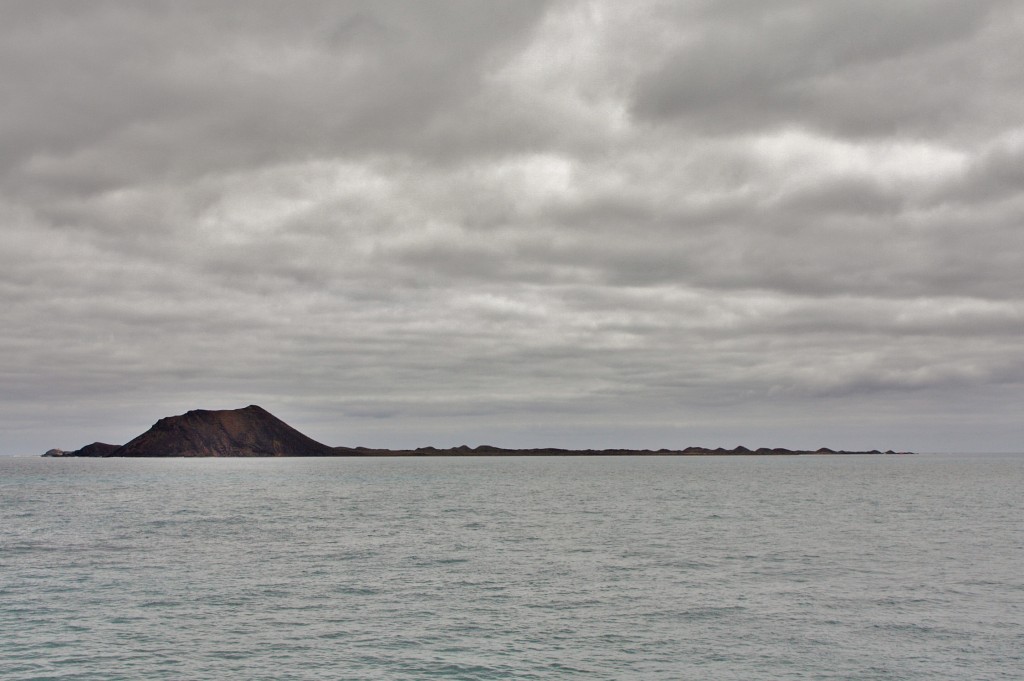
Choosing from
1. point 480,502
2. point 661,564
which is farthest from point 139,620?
point 480,502

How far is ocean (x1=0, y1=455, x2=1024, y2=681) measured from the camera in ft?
113

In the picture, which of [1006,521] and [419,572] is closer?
[419,572]

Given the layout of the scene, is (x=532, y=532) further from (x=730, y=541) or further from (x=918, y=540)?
(x=918, y=540)

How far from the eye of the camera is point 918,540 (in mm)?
75750

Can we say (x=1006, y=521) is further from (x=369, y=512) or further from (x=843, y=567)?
(x=369, y=512)

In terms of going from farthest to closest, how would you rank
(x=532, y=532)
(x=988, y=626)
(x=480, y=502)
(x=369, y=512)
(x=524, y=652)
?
1. (x=480, y=502)
2. (x=369, y=512)
3. (x=532, y=532)
4. (x=988, y=626)
5. (x=524, y=652)

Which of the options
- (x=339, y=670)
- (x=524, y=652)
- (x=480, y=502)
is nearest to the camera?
(x=339, y=670)

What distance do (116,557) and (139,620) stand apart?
1001 inches

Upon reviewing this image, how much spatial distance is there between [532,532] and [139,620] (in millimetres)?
47167

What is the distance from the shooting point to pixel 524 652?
36.1 metres

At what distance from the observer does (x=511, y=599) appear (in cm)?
4753

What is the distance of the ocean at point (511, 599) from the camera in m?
34.5

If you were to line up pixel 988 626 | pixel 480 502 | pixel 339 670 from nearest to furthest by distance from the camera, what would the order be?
1. pixel 339 670
2. pixel 988 626
3. pixel 480 502

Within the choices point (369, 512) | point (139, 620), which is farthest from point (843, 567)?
point (369, 512)
